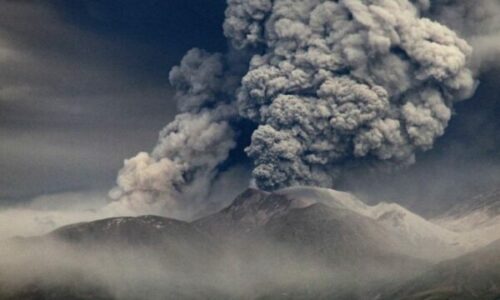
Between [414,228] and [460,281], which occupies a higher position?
[414,228]

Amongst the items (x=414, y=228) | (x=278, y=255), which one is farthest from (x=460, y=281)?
(x=278, y=255)

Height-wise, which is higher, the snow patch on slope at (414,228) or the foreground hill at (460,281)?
the snow patch on slope at (414,228)

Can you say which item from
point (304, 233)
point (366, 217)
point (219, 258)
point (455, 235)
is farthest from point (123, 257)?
point (455, 235)

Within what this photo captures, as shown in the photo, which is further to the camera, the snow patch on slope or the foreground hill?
the snow patch on slope

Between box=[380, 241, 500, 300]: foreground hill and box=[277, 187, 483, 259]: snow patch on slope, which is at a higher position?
box=[277, 187, 483, 259]: snow patch on slope

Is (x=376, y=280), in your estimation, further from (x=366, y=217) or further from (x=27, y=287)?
(x=27, y=287)

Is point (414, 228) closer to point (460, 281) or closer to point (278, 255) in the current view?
point (460, 281)

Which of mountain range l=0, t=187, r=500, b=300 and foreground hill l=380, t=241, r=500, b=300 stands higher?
mountain range l=0, t=187, r=500, b=300

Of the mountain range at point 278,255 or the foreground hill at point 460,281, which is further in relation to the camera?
the mountain range at point 278,255
